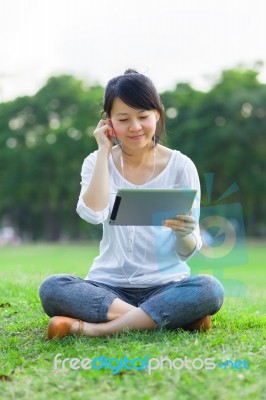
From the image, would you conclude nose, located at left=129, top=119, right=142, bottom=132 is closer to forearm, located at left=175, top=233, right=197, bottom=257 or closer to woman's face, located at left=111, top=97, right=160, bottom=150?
woman's face, located at left=111, top=97, right=160, bottom=150

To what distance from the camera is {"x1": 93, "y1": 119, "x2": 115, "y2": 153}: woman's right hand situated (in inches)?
164

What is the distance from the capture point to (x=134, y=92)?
4.03m

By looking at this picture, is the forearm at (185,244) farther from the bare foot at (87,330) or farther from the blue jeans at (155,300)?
the bare foot at (87,330)

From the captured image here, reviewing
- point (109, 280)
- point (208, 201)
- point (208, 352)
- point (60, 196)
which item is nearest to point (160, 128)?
point (208, 201)

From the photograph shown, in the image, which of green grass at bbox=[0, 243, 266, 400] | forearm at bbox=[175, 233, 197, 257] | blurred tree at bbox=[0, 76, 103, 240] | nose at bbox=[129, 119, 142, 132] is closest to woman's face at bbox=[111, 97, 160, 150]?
nose at bbox=[129, 119, 142, 132]

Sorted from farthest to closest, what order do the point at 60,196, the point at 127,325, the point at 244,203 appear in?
the point at 60,196, the point at 244,203, the point at 127,325

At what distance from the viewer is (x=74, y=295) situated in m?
3.99

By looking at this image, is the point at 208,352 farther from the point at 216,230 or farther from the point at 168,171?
the point at 168,171

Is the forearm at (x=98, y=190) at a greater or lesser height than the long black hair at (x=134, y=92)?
lesser

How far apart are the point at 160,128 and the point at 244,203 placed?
30.8m

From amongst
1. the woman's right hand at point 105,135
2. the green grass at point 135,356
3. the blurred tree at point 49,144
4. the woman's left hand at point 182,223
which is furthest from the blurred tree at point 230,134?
the woman's left hand at point 182,223

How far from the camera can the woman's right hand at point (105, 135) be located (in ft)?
13.7

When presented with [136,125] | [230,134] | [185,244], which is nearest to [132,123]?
[136,125]

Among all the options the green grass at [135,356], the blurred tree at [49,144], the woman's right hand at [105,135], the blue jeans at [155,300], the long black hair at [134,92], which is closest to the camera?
the green grass at [135,356]
